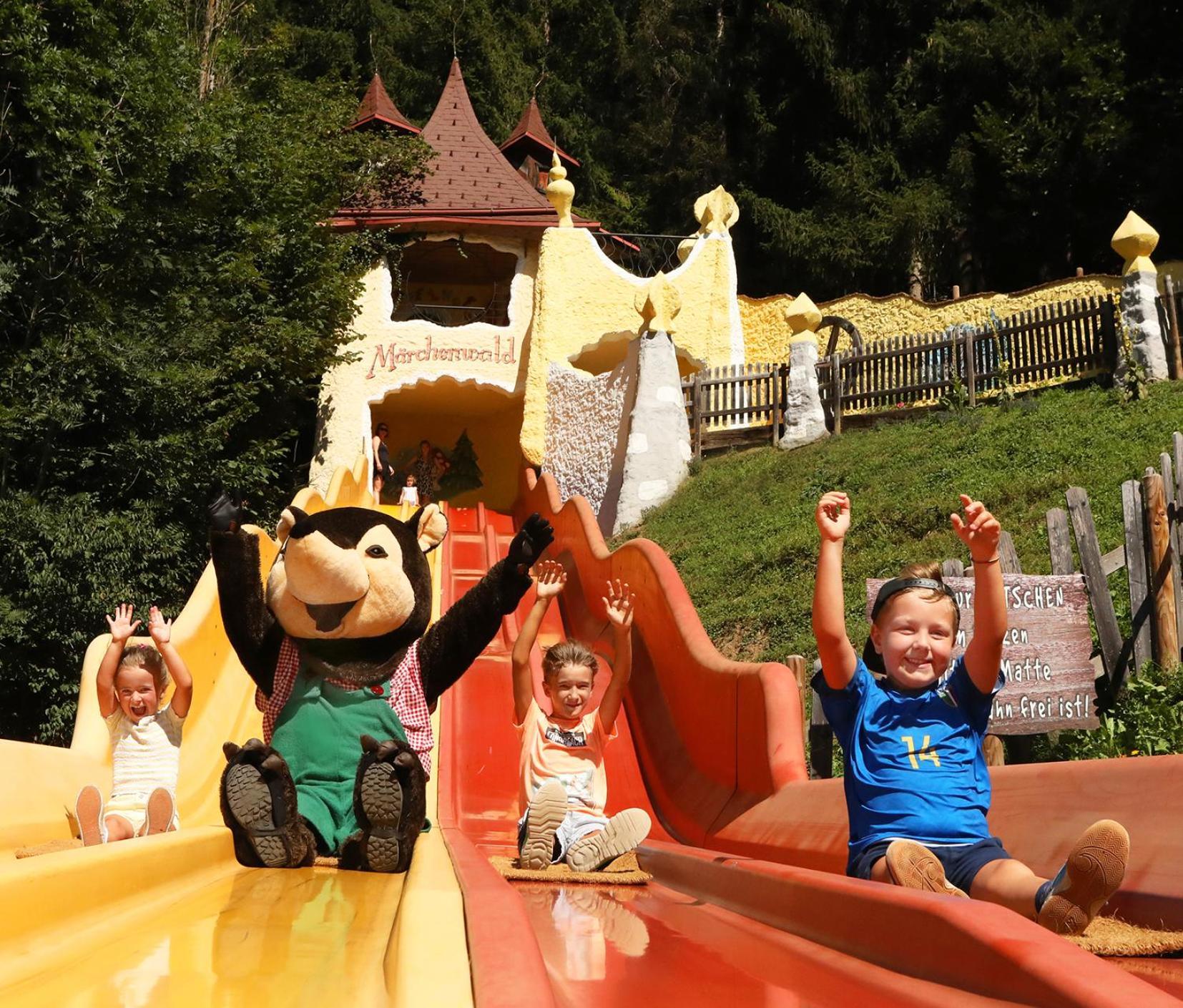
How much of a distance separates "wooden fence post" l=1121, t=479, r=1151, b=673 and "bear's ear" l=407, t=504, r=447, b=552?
3.47 meters

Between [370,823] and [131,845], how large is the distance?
3.77 ft

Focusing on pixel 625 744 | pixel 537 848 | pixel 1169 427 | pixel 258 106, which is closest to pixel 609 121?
pixel 258 106

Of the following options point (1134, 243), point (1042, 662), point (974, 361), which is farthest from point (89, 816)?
point (1134, 243)

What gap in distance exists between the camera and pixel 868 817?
11.2ft

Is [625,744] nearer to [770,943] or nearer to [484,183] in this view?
[770,943]

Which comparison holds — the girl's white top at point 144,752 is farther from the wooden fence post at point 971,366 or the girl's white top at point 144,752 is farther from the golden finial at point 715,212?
the golden finial at point 715,212

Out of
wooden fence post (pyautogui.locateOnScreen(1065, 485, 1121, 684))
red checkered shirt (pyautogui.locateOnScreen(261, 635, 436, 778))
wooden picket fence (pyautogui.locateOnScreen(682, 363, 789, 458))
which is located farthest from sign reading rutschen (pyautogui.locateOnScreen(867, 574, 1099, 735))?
wooden picket fence (pyautogui.locateOnScreen(682, 363, 789, 458))

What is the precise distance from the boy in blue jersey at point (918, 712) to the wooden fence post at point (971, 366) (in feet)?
39.6

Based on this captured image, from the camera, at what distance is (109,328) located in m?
13.2

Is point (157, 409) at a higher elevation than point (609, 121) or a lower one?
lower

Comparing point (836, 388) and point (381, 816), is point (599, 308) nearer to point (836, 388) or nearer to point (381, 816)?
point (836, 388)

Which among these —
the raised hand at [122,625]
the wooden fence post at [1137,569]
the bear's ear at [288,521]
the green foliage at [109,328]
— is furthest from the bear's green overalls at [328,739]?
the green foliage at [109,328]

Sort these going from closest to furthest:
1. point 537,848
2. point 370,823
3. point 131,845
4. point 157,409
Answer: point 131,845, point 370,823, point 537,848, point 157,409

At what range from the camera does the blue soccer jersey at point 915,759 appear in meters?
3.33
